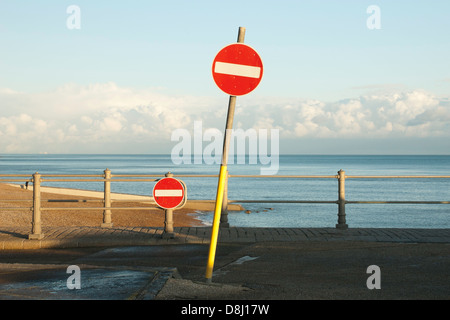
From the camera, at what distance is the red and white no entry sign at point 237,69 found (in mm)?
6086

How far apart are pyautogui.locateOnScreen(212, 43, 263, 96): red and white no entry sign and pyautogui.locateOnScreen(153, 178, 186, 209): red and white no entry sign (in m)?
4.63

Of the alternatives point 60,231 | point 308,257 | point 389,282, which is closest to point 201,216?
point 60,231

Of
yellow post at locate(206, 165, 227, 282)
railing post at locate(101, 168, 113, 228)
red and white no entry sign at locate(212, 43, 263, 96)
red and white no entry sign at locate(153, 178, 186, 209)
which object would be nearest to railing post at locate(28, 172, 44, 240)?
railing post at locate(101, 168, 113, 228)

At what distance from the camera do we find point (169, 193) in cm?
1056

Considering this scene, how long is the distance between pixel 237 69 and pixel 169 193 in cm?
481

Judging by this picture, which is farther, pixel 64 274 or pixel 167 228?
pixel 167 228

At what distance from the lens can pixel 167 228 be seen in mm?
10773

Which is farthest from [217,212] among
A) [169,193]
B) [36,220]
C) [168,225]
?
[36,220]

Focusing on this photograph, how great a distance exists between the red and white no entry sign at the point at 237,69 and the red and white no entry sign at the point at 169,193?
4630 millimetres

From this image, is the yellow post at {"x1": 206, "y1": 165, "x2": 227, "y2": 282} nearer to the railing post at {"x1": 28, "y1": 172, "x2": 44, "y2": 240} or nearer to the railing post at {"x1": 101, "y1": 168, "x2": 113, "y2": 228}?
the railing post at {"x1": 28, "y1": 172, "x2": 44, "y2": 240}
